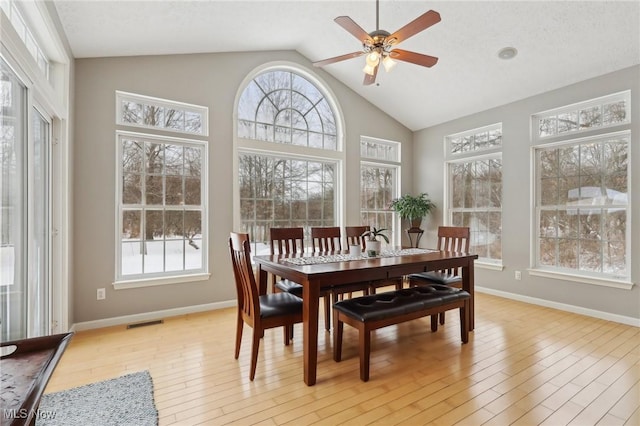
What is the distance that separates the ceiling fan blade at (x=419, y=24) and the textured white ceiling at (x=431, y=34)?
1.27 metres

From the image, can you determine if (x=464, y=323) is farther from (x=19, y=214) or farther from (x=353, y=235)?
(x=19, y=214)

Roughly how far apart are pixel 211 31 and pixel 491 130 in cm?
411

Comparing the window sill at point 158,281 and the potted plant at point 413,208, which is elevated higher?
the potted plant at point 413,208

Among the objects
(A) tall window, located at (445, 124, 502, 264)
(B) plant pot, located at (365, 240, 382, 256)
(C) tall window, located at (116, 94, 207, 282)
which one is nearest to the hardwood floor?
(C) tall window, located at (116, 94, 207, 282)

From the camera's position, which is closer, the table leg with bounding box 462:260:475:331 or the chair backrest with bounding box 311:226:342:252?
the table leg with bounding box 462:260:475:331

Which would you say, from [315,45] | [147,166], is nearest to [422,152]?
[315,45]

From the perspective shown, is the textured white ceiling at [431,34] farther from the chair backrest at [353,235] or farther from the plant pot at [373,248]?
the plant pot at [373,248]

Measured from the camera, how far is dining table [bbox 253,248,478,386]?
2.26 meters

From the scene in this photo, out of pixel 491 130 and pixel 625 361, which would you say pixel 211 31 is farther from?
pixel 625 361

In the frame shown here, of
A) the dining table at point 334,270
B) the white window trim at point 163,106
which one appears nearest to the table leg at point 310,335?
the dining table at point 334,270

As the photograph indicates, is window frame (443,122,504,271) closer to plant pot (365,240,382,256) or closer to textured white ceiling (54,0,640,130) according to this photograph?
textured white ceiling (54,0,640,130)

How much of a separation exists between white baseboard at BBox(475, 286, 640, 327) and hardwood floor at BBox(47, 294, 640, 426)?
16 centimetres

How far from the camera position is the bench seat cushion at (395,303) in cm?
241

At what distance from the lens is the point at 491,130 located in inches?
193
